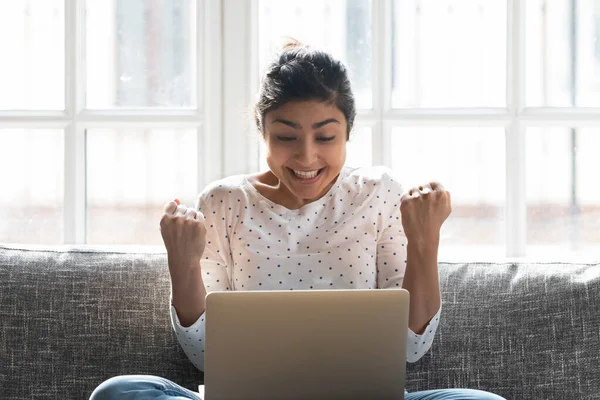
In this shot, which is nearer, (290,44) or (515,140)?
(290,44)

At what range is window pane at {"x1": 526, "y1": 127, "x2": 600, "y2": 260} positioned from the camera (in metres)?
2.47

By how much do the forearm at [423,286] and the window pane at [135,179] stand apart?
91 centimetres

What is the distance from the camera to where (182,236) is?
179cm

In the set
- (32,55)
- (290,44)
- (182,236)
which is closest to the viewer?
(182,236)

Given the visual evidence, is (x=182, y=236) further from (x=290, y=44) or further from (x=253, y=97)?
(x=253, y=97)

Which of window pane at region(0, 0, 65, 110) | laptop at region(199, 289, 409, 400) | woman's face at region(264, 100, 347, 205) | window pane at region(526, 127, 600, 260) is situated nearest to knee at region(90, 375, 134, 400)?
laptop at region(199, 289, 409, 400)

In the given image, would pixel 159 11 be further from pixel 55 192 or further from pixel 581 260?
pixel 581 260

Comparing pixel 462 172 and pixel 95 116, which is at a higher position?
pixel 95 116

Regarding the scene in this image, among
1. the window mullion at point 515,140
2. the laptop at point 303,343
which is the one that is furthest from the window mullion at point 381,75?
the laptop at point 303,343

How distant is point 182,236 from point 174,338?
30cm

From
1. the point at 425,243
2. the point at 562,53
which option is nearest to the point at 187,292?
the point at 425,243

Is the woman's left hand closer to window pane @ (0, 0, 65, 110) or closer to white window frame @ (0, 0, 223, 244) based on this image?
white window frame @ (0, 0, 223, 244)

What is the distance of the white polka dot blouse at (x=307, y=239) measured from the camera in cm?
192

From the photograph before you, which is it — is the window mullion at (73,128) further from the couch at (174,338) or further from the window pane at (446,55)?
the window pane at (446,55)
